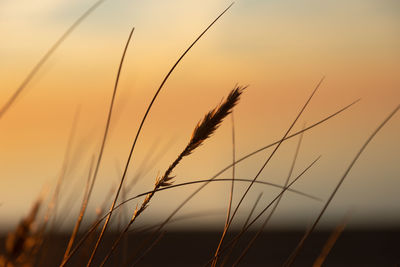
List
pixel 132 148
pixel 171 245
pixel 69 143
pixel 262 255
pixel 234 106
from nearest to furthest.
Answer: pixel 234 106, pixel 132 148, pixel 69 143, pixel 262 255, pixel 171 245

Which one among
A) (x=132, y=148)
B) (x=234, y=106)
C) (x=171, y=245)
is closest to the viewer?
(x=234, y=106)

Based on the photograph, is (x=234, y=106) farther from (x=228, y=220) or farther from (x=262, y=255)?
A: (x=262, y=255)

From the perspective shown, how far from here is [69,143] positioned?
6.47 feet

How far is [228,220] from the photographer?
1.78m

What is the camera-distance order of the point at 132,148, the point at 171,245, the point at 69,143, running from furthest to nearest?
the point at 171,245 → the point at 69,143 → the point at 132,148

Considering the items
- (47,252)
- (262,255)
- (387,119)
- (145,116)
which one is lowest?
(47,252)

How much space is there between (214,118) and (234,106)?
5cm

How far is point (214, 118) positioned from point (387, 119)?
1.30 feet

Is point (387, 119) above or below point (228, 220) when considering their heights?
above

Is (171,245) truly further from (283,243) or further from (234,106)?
(234,106)

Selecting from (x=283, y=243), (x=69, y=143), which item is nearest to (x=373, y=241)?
(x=283, y=243)

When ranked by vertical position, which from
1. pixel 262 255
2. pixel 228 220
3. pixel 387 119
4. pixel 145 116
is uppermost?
pixel 262 255

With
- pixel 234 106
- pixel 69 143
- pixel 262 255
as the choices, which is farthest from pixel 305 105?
pixel 262 255

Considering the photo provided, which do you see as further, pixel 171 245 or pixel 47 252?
pixel 171 245
